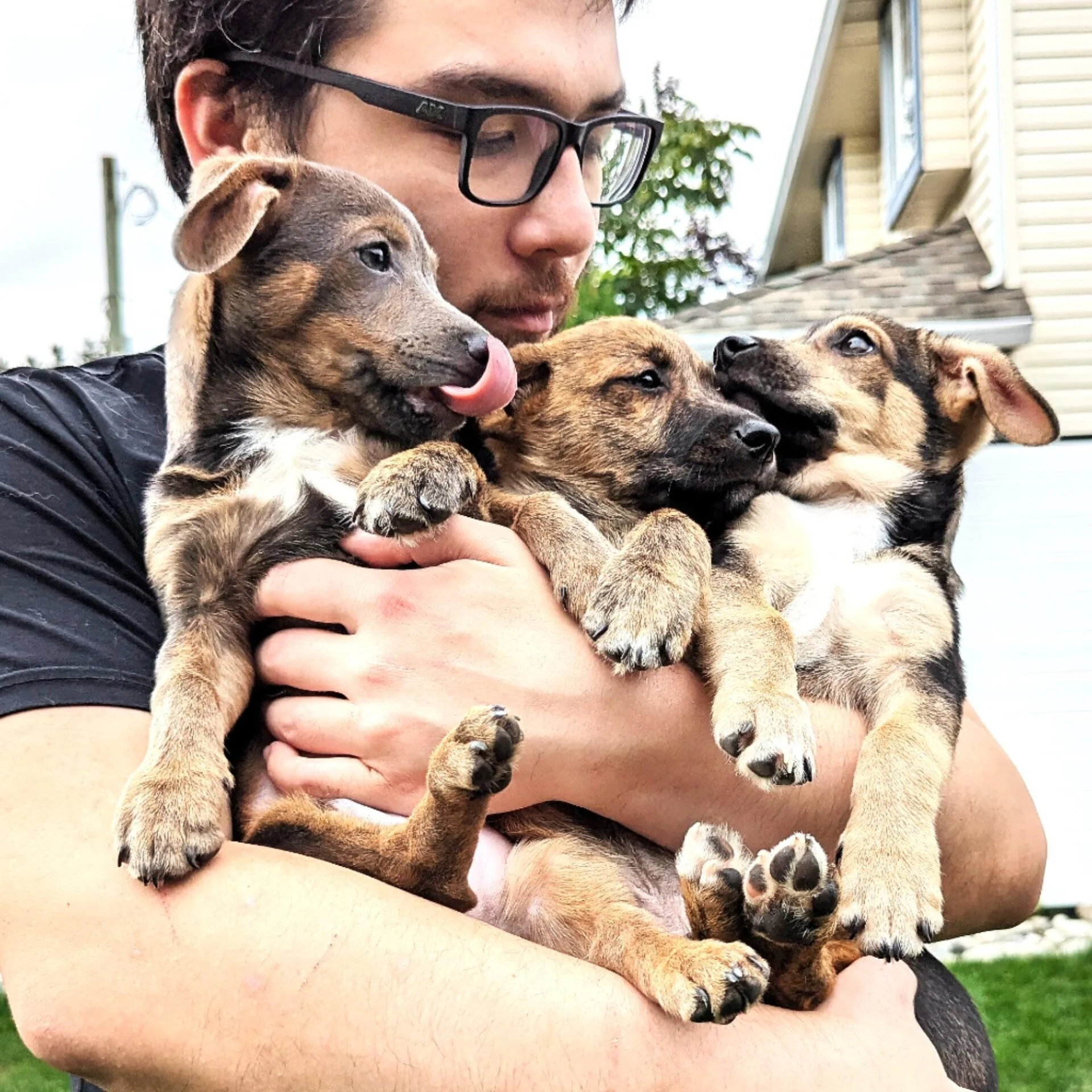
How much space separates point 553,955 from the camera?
6.93 ft

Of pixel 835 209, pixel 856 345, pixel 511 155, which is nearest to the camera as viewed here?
pixel 511 155

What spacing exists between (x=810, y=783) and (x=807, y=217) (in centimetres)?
1854

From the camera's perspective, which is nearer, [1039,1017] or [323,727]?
[323,727]

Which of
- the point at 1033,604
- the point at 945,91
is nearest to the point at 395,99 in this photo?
the point at 1033,604

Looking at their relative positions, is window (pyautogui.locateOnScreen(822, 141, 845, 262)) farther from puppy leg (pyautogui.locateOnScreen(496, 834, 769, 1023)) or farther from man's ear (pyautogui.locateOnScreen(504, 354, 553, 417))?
puppy leg (pyautogui.locateOnScreen(496, 834, 769, 1023))

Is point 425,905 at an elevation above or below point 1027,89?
below

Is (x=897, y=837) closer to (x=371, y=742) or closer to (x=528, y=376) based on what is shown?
(x=371, y=742)

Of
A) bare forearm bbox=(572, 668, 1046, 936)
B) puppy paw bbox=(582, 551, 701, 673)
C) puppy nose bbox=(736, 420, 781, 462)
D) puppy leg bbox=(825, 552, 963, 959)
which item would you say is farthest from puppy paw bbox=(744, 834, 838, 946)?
puppy nose bbox=(736, 420, 781, 462)

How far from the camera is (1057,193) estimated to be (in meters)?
10.0

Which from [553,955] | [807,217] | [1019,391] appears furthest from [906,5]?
[553,955]

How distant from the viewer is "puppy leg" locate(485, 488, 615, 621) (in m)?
2.72

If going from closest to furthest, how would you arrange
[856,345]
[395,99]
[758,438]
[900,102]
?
[395,99] < [758,438] < [856,345] < [900,102]

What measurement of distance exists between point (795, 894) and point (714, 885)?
0.16 metres

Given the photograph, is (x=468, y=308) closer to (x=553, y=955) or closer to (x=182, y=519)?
(x=182, y=519)
